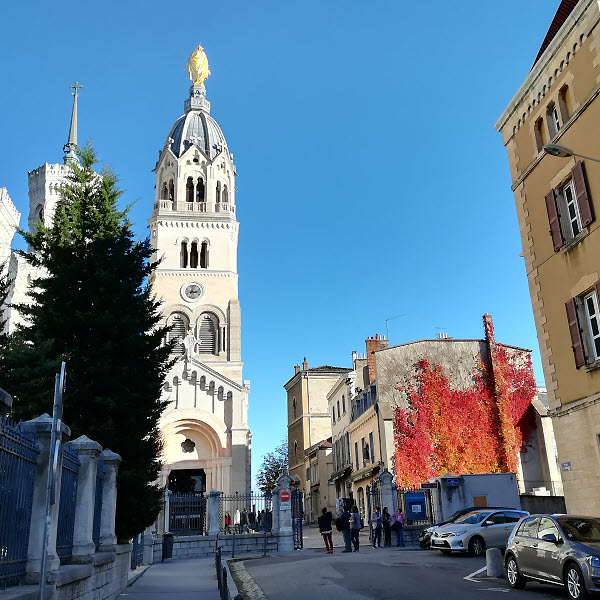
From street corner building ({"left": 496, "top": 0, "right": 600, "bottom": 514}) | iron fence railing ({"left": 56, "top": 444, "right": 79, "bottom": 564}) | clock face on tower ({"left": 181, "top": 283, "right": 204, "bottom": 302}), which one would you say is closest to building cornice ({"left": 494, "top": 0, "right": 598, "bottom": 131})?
street corner building ({"left": 496, "top": 0, "right": 600, "bottom": 514})

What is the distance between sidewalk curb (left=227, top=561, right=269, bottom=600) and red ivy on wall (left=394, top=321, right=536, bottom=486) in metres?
15.0

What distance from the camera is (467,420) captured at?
3338 centimetres

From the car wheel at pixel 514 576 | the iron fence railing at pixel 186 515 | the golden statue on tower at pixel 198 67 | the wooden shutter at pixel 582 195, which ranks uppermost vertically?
the golden statue on tower at pixel 198 67

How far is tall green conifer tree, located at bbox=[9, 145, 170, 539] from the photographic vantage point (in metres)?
14.8

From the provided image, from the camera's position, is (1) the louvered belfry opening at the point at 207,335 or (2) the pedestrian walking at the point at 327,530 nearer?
(2) the pedestrian walking at the point at 327,530

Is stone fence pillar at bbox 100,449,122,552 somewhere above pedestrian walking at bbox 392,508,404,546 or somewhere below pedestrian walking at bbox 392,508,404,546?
above

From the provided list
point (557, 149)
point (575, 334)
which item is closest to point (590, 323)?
point (575, 334)

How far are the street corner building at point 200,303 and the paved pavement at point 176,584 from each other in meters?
16.1

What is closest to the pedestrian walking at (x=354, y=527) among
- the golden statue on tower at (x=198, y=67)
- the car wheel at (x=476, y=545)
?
the car wheel at (x=476, y=545)

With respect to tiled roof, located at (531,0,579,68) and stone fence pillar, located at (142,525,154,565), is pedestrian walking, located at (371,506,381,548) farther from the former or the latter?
tiled roof, located at (531,0,579,68)

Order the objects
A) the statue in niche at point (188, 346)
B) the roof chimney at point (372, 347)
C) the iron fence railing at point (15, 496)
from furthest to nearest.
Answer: the statue in niche at point (188, 346), the roof chimney at point (372, 347), the iron fence railing at point (15, 496)

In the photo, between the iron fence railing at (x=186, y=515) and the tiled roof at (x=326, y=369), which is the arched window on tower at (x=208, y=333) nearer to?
the tiled roof at (x=326, y=369)

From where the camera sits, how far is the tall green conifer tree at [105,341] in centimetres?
1484

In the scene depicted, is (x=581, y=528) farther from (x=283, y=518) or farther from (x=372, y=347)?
(x=372, y=347)
